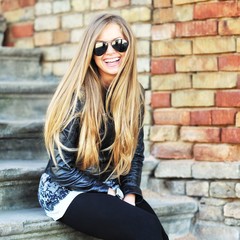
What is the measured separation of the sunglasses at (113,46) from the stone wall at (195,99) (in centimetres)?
69

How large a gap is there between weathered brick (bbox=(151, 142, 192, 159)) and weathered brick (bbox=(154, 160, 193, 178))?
3cm

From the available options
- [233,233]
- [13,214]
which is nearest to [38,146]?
[13,214]

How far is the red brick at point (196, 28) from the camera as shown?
3456 mm

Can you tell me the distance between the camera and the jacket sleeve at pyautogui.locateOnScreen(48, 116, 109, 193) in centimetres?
279

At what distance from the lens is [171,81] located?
11.8 feet

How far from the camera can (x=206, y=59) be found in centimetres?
347

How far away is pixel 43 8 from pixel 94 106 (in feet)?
5.31

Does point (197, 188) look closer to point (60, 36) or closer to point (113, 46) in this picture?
point (113, 46)

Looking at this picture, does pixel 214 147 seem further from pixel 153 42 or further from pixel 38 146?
pixel 38 146

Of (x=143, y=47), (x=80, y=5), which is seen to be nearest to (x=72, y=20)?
(x=80, y=5)

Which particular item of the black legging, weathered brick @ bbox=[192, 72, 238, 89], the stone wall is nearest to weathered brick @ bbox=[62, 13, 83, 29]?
the stone wall

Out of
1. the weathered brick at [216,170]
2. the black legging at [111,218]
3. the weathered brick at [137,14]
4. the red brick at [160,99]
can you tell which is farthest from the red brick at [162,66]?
the black legging at [111,218]

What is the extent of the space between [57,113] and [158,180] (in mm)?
1003

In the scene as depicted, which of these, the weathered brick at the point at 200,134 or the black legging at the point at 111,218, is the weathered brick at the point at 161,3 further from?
the black legging at the point at 111,218
